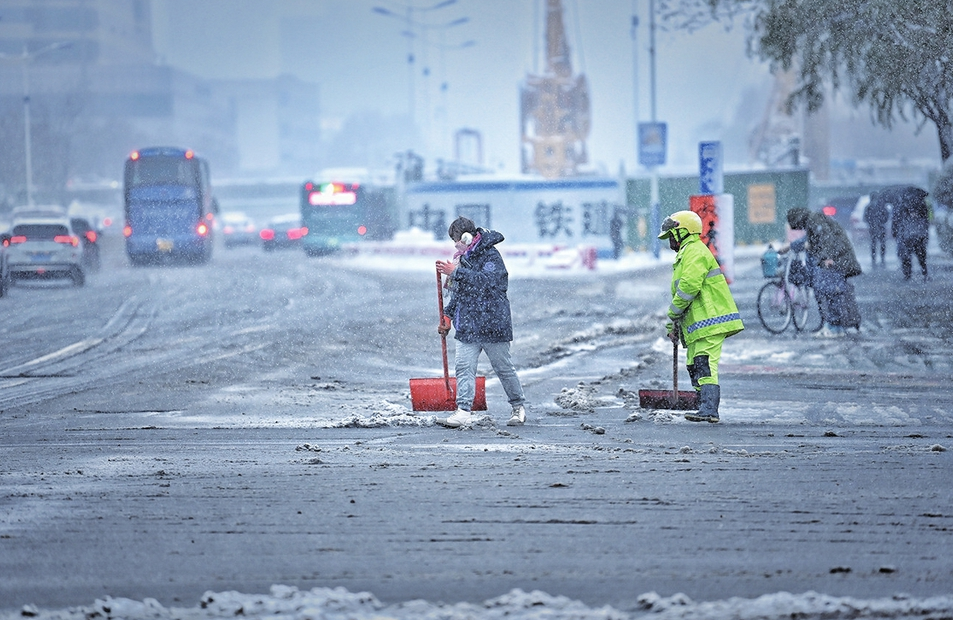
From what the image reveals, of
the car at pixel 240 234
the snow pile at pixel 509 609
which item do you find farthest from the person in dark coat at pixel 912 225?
the car at pixel 240 234

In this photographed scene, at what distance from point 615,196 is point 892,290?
2641 cm

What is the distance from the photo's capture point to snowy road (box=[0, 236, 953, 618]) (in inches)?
208

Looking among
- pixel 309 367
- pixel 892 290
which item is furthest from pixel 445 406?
pixel 892 290

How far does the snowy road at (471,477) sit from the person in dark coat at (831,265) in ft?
1.53

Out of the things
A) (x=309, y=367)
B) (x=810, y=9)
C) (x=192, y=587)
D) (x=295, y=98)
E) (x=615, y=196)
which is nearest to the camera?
(x=192, y=587)

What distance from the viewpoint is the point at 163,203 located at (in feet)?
146

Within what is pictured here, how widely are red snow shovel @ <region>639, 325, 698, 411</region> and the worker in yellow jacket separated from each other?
0.83ft

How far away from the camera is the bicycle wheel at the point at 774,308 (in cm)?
1752

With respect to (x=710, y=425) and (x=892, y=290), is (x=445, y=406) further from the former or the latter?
(x=892, y=290)

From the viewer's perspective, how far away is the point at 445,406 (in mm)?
10641

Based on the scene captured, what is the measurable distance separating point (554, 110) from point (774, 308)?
209ft

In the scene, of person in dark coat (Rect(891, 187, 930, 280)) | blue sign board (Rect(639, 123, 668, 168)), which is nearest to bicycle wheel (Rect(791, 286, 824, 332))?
person in dark coat (Rect(891, 187, 930, 280))

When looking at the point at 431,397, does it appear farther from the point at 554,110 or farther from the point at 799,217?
the point at 554,110

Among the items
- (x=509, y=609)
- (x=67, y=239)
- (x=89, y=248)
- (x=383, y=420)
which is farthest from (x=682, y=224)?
(x=89, y=248)
